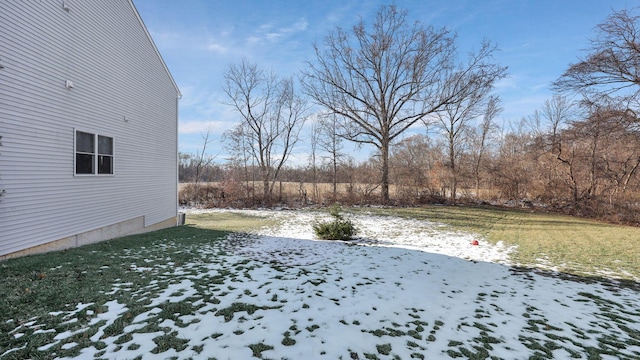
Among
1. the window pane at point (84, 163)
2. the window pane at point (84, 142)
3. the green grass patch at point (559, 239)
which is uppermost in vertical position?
the window pane at point (84, 142)

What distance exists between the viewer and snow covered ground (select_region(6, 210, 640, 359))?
2625mm

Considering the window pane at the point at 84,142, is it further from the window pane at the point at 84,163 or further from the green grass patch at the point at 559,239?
the green grass patch at the point at 559,239

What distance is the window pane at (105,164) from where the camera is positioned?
7227 mm

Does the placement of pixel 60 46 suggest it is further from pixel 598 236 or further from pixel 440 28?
pixel 440 28

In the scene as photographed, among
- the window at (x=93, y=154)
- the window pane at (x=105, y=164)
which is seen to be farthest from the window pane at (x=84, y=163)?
the window pane at (x=105, y=164)

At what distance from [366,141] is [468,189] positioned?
8642 mm

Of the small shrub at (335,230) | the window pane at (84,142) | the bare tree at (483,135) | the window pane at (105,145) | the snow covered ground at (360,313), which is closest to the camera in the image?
the snow covered ground at (360,313)

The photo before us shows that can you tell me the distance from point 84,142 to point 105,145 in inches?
27.9

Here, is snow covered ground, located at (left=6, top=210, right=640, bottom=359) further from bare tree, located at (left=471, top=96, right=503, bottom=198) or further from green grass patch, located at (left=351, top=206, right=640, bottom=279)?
bare tree, located at (left=471, top=96, right=503, bottom=198)

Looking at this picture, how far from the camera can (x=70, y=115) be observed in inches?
245

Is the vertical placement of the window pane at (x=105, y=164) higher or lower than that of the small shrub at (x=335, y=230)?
higher

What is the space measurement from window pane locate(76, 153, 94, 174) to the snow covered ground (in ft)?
12.2

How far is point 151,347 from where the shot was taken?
2.47 metres

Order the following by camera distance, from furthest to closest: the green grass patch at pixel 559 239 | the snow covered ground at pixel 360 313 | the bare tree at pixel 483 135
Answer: the bare tree at pixel 483 135
the green grass patch at pixel 559 239
the snow covered ground at pixel 360 313
